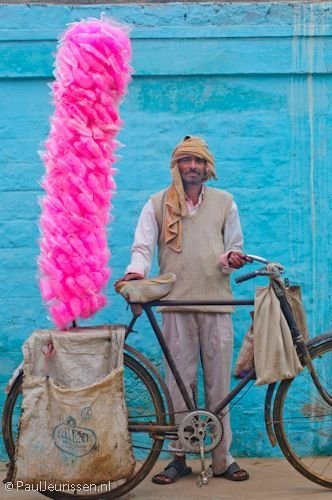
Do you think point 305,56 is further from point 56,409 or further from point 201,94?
point 56,409

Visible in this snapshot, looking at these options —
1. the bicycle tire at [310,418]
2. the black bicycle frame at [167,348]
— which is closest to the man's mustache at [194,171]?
the black bicycle frame at [167,348]

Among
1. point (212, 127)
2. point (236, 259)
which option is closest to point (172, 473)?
point (236, 259)

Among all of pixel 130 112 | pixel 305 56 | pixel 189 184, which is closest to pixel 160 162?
pixel 130 112

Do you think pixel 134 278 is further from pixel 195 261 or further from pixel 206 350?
pixel 206 350

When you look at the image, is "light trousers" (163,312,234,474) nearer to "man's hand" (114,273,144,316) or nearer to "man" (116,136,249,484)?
"man" (116,136,249,484)

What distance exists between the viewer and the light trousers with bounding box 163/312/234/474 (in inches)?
207

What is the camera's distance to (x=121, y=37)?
477cm

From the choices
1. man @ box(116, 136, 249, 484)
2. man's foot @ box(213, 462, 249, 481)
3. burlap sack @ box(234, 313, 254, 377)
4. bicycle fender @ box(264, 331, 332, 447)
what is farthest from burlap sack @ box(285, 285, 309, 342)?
man's foot @ box(213, 462, 249, 481)

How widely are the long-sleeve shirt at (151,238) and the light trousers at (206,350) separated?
298 millimetres

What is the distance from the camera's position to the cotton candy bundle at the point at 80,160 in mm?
4707

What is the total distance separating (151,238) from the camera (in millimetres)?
5250

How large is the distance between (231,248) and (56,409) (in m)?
1.33

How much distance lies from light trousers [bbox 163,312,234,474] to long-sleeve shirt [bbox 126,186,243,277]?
Result: 0.98ft

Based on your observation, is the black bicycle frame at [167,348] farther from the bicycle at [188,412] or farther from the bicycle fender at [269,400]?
the bicycle fender at [269,400]
